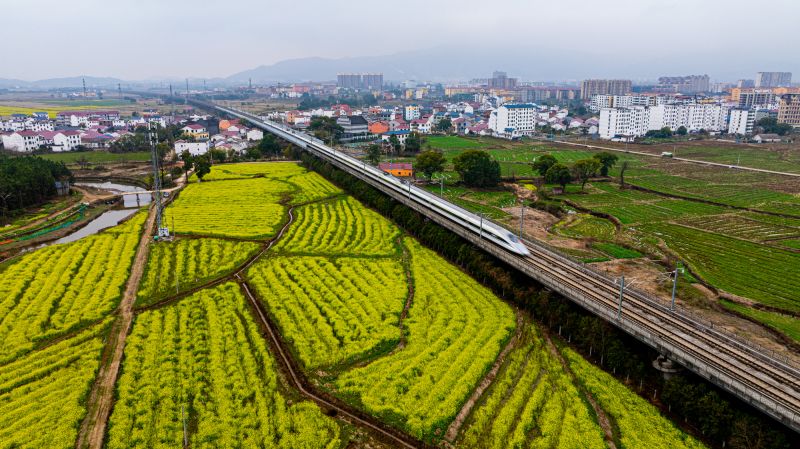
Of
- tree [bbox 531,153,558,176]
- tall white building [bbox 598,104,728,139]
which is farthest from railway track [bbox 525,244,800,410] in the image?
tall white building [bbox 598,104,728,139]

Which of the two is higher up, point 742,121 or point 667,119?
point 667,119

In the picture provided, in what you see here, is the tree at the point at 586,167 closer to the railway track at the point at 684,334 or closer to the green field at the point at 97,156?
the railway track at the point at 684,334

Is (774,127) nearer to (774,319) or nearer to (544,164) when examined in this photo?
(544,164)

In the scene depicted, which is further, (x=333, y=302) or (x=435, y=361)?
(x=333, y=302)

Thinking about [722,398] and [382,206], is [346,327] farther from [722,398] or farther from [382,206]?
[382,206]

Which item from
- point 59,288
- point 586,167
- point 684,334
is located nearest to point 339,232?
point 59,288

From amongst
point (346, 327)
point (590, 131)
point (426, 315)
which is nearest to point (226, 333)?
point (346, 327)
